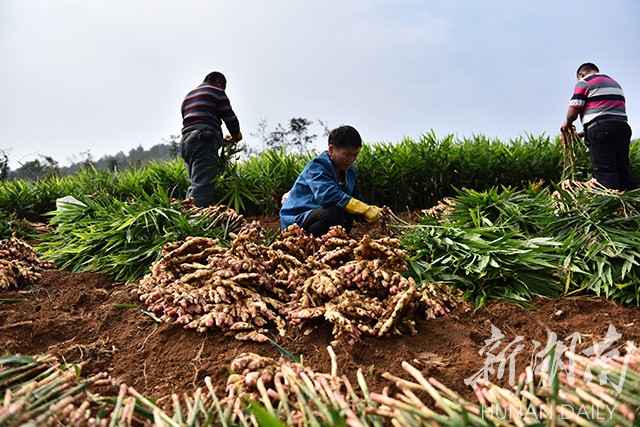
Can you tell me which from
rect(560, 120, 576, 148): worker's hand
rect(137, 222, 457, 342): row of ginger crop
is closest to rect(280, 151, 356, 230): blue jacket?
rect(137, 222, 457, 342): row of ginger crop

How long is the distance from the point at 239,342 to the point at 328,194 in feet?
4.70

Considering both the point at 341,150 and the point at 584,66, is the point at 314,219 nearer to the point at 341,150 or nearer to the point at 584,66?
the point at 341,150

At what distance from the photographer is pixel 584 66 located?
5789mm

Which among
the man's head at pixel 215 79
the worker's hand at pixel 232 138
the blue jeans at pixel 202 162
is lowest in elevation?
the blue jeans at pixel 202 162

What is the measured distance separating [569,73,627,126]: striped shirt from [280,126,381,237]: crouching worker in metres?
3.48

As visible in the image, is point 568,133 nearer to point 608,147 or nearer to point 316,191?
point 608,147

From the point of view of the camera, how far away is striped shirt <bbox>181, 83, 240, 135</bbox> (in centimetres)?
558

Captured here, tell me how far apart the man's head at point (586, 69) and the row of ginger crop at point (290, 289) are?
14.7 feet

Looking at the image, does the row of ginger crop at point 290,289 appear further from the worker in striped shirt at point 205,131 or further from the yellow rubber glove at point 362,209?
the worker in striped shirt at point 205,131

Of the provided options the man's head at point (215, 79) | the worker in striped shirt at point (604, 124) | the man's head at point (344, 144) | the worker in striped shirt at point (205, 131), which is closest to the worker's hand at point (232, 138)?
the worker in striped shirt at point (205, 131)

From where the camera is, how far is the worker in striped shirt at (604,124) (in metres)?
5.33

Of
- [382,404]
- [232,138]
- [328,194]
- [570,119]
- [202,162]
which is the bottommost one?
[382,404]

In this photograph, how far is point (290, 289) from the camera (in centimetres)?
272

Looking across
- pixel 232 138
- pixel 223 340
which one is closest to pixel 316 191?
pixel 223 340
